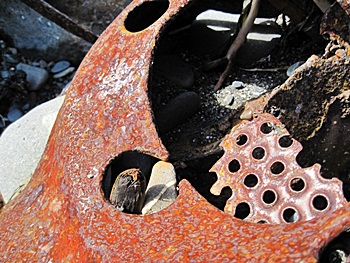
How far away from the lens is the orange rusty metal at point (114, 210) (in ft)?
4.79

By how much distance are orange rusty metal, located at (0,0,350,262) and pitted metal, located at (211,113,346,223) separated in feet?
0.47

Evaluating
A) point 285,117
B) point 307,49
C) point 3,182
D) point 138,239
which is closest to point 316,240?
point 138,239

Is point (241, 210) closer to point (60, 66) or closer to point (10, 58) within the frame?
point (60, 66)

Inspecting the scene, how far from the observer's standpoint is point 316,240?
137 cm

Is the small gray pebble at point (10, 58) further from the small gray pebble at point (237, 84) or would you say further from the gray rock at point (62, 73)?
the small gray pebble at point (237, 84)

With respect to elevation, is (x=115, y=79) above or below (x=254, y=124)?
above

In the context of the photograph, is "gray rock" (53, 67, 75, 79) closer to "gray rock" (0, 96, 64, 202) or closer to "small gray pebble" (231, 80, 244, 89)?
"gray rock" (0, 96, 64, 202)

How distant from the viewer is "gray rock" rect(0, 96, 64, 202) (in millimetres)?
2658

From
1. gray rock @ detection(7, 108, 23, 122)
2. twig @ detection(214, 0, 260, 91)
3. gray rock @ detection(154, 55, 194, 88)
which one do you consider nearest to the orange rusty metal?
gray rock @ detection(154, 55, 194, 88)

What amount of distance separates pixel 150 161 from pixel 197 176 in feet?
0.69

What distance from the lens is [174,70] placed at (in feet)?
8.80

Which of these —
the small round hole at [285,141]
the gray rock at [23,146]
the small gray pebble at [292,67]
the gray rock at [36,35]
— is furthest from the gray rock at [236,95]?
the gray rock at [36,35]

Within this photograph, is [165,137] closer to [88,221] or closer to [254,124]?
[254,124]

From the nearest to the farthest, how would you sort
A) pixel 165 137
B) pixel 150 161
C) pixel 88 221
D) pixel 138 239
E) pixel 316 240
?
pixel 316 240
pixel 138 239
pixel 88 221
pixel 150 161
pixel 165 137
